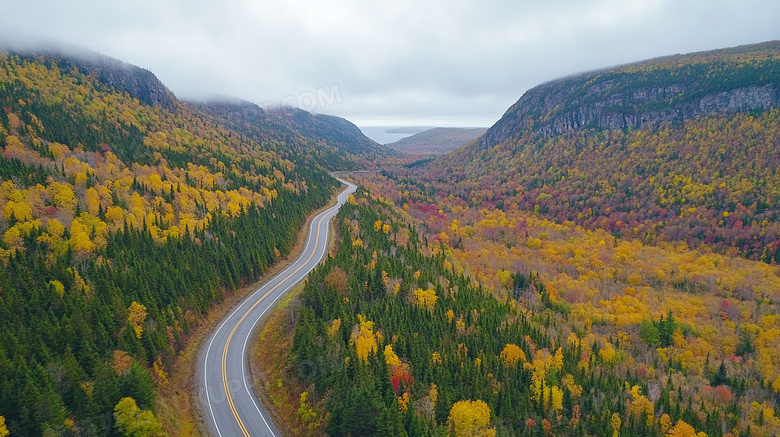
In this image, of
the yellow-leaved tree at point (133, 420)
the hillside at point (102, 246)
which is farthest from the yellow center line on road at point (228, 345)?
the yellow-leaved tree at point (133, 420)

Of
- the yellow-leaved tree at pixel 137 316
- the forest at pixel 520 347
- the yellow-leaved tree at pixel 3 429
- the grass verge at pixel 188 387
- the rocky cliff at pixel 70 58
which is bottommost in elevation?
the forest at pixel 520 347

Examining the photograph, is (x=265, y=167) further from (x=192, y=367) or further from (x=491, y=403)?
(x=491, y=403)

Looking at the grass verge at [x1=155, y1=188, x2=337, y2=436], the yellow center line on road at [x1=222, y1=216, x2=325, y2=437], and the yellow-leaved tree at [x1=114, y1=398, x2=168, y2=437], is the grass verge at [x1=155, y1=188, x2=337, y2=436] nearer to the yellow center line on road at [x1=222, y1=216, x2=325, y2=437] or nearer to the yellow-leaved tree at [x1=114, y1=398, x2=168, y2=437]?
the yellow center line on road at [x1=222, y1=216, x2=325, y2=437]

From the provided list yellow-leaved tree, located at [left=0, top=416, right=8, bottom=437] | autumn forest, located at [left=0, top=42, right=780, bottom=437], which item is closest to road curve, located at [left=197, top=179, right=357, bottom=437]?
autumn forest, located at [left=0, top=42, right=780, bottom=437]

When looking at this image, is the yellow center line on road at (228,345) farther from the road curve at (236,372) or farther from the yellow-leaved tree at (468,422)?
the yellow-leaved tree at (468,422)

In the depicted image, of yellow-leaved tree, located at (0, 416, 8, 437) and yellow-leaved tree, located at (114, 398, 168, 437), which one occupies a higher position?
yellow-leaved tree, located at (0, 416, 8, 437)

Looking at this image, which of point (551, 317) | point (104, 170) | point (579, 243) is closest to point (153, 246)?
point (104, 170)

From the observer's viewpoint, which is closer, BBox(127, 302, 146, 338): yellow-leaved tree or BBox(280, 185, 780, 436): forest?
BBox(280, 185, 780, 436): forest

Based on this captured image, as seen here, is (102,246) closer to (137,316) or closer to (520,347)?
(137,316)
